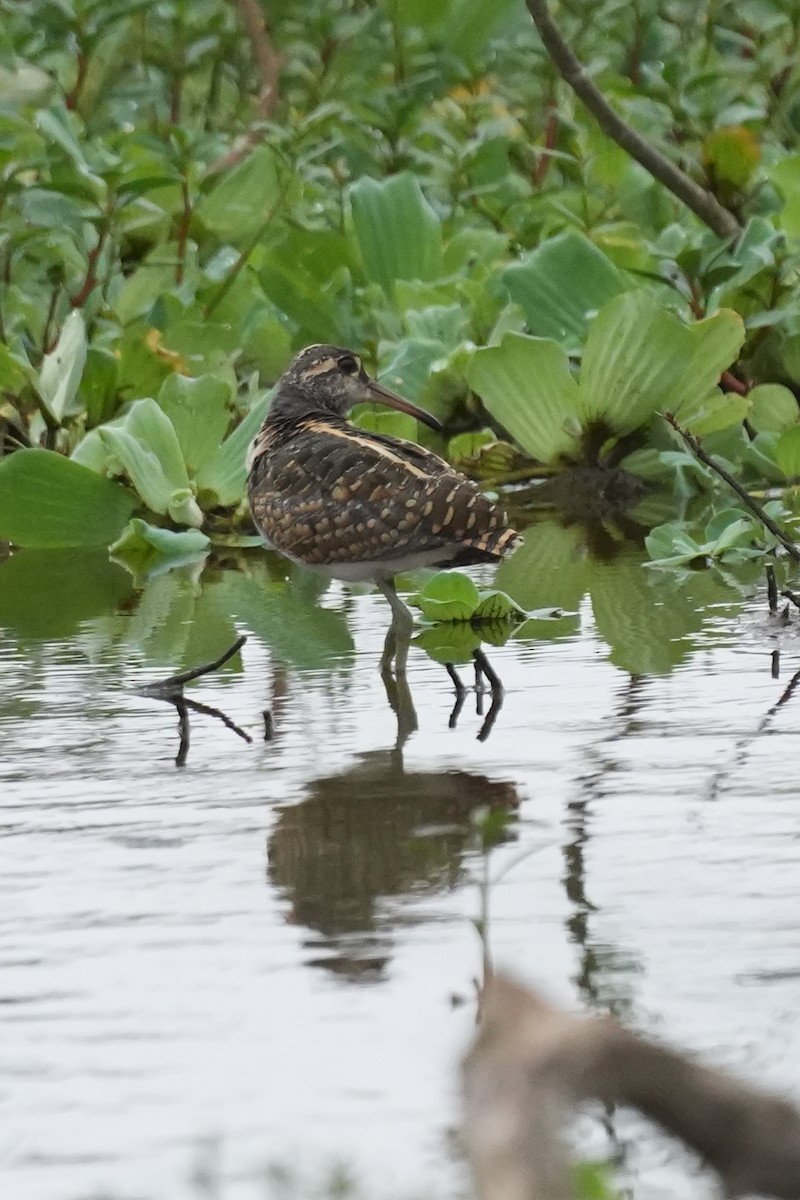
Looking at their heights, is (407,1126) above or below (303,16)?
below

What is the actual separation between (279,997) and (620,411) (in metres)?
4.92

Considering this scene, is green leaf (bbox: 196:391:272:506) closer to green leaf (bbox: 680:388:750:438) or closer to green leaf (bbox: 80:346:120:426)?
green leaf (bbox: 80:346:120:426)

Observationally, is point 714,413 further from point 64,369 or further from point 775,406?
point 64,369

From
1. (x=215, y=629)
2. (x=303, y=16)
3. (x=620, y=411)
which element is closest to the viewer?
(x=215, y=629)

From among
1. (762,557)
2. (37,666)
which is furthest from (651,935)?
(762,557)

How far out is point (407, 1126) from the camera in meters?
2.54

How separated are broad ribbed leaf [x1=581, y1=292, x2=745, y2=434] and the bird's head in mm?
764

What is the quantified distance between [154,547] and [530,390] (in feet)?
4.61

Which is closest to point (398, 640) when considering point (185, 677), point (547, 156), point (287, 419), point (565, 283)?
point (185, 677)

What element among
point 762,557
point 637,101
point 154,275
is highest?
point 637,101

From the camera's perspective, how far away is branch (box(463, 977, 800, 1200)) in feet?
4.77

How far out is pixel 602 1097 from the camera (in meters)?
1.52

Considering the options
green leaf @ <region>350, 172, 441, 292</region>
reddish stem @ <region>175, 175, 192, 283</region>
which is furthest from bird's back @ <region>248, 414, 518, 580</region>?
reddish stem @ <region>175, 175, 192, 283</region>

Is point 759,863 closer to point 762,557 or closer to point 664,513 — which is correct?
point 762,557
